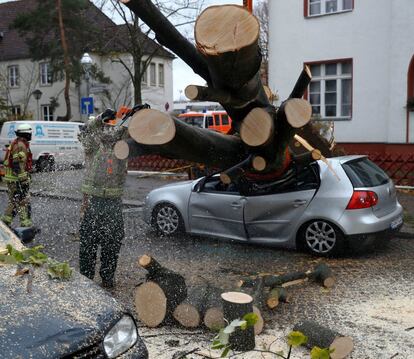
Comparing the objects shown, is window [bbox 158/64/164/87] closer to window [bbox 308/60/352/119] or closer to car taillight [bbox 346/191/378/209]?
window [bbox 308/60/352/119]

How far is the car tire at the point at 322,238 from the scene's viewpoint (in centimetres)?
739

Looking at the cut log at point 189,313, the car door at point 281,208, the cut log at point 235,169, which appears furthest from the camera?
the car door at point 281,208

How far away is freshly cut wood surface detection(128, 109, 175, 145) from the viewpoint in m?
5.11

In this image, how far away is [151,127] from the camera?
516cm

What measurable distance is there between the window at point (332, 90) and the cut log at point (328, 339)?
46.1 feet

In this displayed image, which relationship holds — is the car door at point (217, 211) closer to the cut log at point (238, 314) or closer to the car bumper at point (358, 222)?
the car bumper at point (358, 222)

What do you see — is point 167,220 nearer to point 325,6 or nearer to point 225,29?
point 225,29

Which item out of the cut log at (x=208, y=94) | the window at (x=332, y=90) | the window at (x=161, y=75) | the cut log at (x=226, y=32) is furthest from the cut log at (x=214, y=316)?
the window at (x=161, y=75)

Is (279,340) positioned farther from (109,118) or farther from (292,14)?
(292,14)

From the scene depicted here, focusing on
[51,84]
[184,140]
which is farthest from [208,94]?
[51,84]

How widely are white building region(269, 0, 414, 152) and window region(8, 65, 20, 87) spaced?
29721 mm

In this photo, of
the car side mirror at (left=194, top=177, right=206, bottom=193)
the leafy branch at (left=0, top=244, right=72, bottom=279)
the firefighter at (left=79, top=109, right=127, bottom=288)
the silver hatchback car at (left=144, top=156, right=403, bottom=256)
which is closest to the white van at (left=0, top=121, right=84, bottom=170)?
the car side mirror at (left=194, top=177, right=206, bottom=193)

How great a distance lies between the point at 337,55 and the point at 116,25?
1733 cm

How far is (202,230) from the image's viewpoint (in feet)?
27.7
